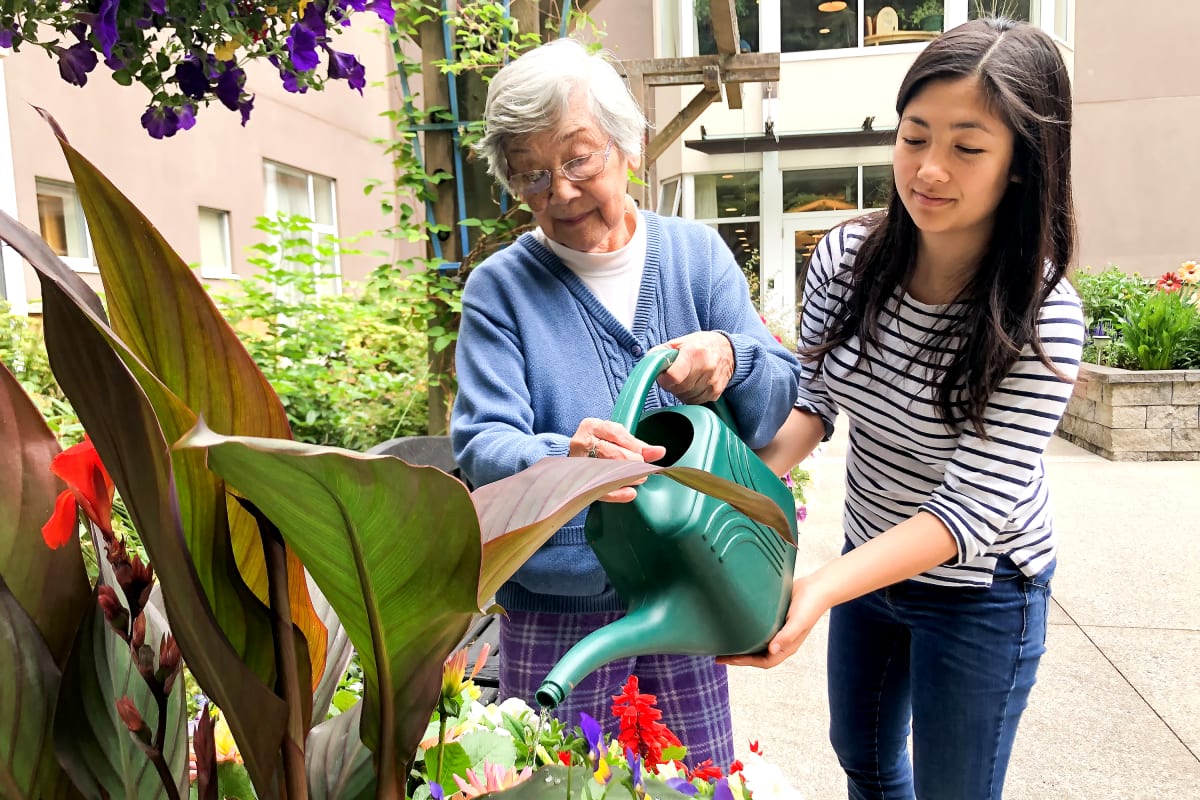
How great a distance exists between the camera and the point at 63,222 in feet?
18.4

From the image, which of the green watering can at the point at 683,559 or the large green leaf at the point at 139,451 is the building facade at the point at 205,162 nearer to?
the green watering can at the point at 683,559

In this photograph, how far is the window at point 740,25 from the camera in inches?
437

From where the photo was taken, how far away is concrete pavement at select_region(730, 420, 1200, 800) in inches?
95.4

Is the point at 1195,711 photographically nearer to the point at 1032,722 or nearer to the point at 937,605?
the point at 1032,722

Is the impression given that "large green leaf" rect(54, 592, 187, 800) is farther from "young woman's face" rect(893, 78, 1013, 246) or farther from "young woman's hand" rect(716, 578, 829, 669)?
"young woman's face" rect(893, 78, 1013, 246)

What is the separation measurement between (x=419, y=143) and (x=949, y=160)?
7.55 ft

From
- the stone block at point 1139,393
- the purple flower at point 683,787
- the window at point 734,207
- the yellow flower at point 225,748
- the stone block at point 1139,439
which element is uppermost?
the window at point 734,207

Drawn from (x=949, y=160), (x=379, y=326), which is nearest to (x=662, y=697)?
(x=949, y=160)

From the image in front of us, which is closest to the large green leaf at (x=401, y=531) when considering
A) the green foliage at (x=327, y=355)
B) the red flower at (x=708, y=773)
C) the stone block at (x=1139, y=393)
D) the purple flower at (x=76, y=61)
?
the red flower at (x=708, y=773)

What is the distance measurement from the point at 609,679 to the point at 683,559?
0.64 meters

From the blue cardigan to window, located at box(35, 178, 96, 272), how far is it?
4.83m

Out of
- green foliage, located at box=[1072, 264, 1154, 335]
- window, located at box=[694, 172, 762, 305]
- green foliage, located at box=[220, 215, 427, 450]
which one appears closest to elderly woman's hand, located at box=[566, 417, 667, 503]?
green foliage, located at box=[220, 215, 427, 450]

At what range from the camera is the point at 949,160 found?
3.87 ft

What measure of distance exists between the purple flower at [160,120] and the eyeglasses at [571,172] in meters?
0.46
